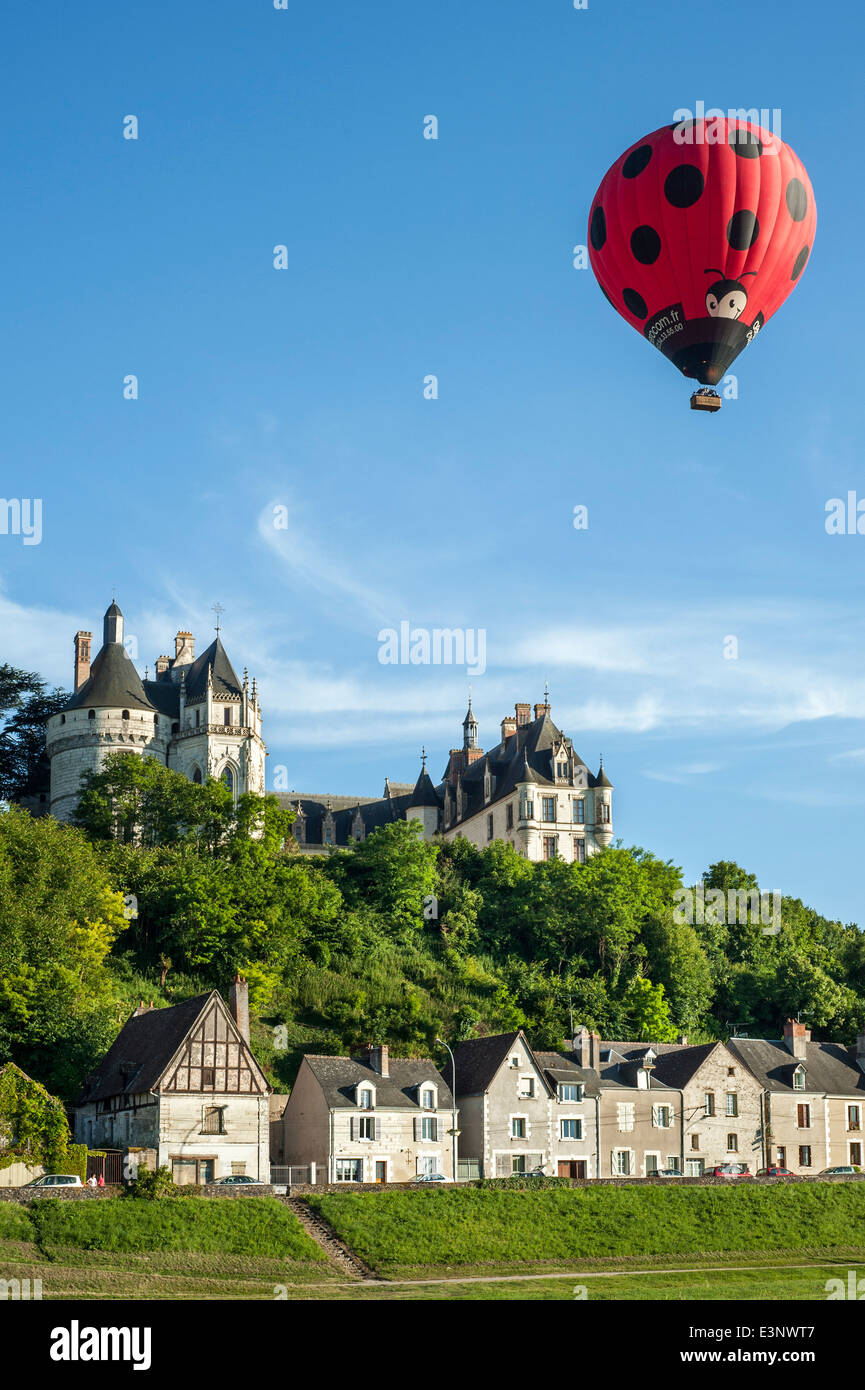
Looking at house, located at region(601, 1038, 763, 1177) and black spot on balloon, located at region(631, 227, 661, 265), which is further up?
black spot on balloon, located at region(631, 227, 661, 265)

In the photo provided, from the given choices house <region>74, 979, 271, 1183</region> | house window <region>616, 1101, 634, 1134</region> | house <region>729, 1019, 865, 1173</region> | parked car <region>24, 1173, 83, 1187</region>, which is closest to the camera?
parked car <region>24, 1173, 83, 1187</region>

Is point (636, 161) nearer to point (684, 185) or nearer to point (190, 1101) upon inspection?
point (684, 185)

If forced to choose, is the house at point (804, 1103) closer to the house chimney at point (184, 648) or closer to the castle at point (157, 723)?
the castle at point (157, 723)

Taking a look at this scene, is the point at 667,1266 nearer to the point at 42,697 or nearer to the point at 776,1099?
the point at 776,1099

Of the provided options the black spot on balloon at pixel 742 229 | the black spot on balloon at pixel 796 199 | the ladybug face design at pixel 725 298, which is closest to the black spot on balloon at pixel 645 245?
the ladybug face design at pixel 725 298

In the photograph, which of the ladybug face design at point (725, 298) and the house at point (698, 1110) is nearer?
the ladybug face design at point (725, 298)

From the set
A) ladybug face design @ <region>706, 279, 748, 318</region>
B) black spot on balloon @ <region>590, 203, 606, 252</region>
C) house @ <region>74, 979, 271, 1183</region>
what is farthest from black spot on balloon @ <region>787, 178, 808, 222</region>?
house @ <region>74, 979, 271, 1183</region>

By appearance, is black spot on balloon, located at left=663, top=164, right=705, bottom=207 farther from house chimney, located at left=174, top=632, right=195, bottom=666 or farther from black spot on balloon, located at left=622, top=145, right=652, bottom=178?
house chimney, located at left=174, top=632, right=195, bottom=666
